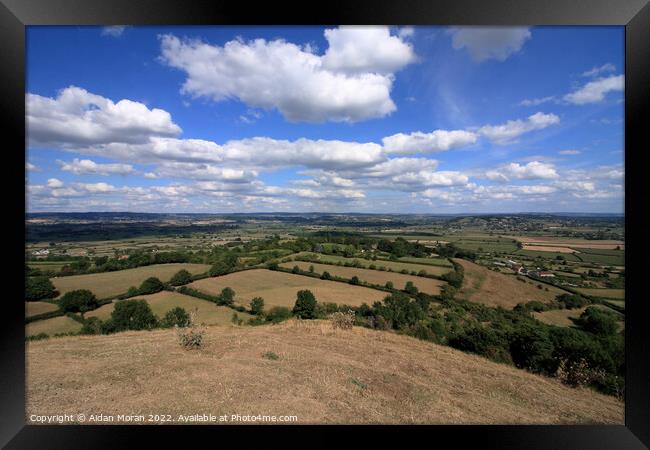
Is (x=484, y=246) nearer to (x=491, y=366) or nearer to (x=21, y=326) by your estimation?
(x=491, y=366)

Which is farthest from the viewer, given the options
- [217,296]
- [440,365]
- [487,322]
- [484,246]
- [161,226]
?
[217,296]

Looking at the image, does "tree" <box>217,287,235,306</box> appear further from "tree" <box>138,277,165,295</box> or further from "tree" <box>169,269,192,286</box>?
"tree" <box>138,277,165,295</box>

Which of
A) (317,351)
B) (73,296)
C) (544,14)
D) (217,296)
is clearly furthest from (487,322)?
(73,296)

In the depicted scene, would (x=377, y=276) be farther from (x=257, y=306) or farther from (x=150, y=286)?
(x=150, y=286)

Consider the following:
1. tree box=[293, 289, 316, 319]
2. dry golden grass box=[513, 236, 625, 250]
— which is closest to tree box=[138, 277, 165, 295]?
tree box=[293, 289, 316, 319]

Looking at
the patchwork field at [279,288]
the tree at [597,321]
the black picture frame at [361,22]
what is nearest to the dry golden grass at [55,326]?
the black picture frame at [361,22]

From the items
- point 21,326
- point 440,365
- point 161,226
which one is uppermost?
point 161,226
